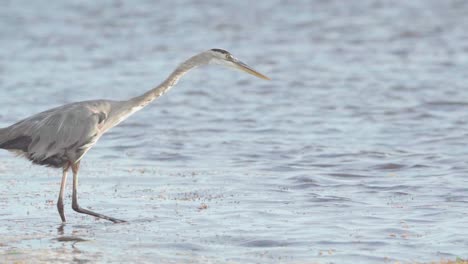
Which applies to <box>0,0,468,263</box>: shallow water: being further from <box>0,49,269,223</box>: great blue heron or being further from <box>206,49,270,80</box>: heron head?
<box>206,49,270,80</box>: heron head

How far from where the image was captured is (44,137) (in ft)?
27.5

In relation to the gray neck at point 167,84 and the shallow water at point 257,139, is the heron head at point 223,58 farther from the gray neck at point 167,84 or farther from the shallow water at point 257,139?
the shallow water at point 257,139

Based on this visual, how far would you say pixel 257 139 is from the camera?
1220 centimetres

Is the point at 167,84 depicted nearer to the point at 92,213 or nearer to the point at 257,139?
the point at 92,213

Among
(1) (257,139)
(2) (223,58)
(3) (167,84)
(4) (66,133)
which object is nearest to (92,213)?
(4) (66,133)

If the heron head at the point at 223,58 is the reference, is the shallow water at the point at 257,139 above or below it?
below

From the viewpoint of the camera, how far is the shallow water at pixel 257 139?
7.50 meters

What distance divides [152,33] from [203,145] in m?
10.9

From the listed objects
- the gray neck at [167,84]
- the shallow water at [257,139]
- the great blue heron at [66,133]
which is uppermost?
the gray neck at [167,84]

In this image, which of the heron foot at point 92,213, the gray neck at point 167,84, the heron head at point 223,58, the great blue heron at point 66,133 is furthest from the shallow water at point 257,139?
the heron head at point 223,58

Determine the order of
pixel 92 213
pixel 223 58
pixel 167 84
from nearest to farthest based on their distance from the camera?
pixel 92 213 → pixel 167 84 → pixel 223 58

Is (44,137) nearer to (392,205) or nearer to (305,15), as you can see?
(392,205)

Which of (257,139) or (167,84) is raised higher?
(167,84)

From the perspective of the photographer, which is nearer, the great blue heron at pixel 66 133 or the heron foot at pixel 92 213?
the heron foot at pixel 92 213
